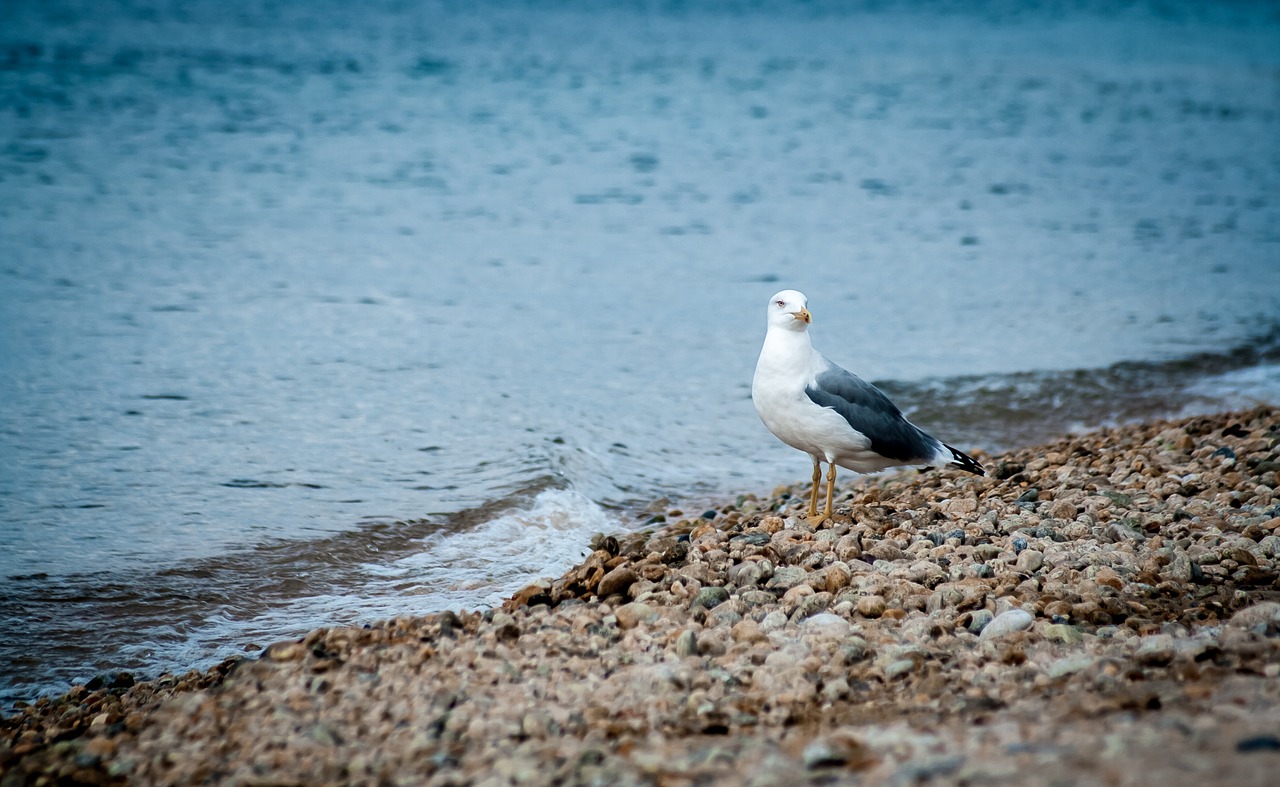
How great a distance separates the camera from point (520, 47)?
34125mm

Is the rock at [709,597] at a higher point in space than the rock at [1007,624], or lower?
lower

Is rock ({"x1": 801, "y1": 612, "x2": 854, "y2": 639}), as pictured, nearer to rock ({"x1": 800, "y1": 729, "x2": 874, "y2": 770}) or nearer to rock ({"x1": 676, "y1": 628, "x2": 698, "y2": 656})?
rock ({"x1": 676, "y1": 628, "x2": 698, "y2": 656})

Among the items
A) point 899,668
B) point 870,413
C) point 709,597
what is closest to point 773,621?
point 709,597

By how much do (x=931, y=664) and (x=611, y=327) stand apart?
8067mm

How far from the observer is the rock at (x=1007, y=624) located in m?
4.32

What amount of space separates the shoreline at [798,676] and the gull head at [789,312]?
1.02 metres

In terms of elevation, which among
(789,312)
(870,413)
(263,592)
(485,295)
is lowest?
(263,592)

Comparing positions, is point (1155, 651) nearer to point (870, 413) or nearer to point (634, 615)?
point (634, 615)

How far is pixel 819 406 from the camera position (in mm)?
5789

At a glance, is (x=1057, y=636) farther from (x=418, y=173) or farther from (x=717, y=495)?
(x=418, y=173)

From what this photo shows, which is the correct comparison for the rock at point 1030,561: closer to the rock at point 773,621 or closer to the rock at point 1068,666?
the rock at point 1068,666

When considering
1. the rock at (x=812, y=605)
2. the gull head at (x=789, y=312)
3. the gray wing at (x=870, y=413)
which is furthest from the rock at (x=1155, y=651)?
the gull head at (x=789, y=312)

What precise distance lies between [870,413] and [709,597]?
5.06ft

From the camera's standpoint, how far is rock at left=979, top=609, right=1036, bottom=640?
4.32 metres
